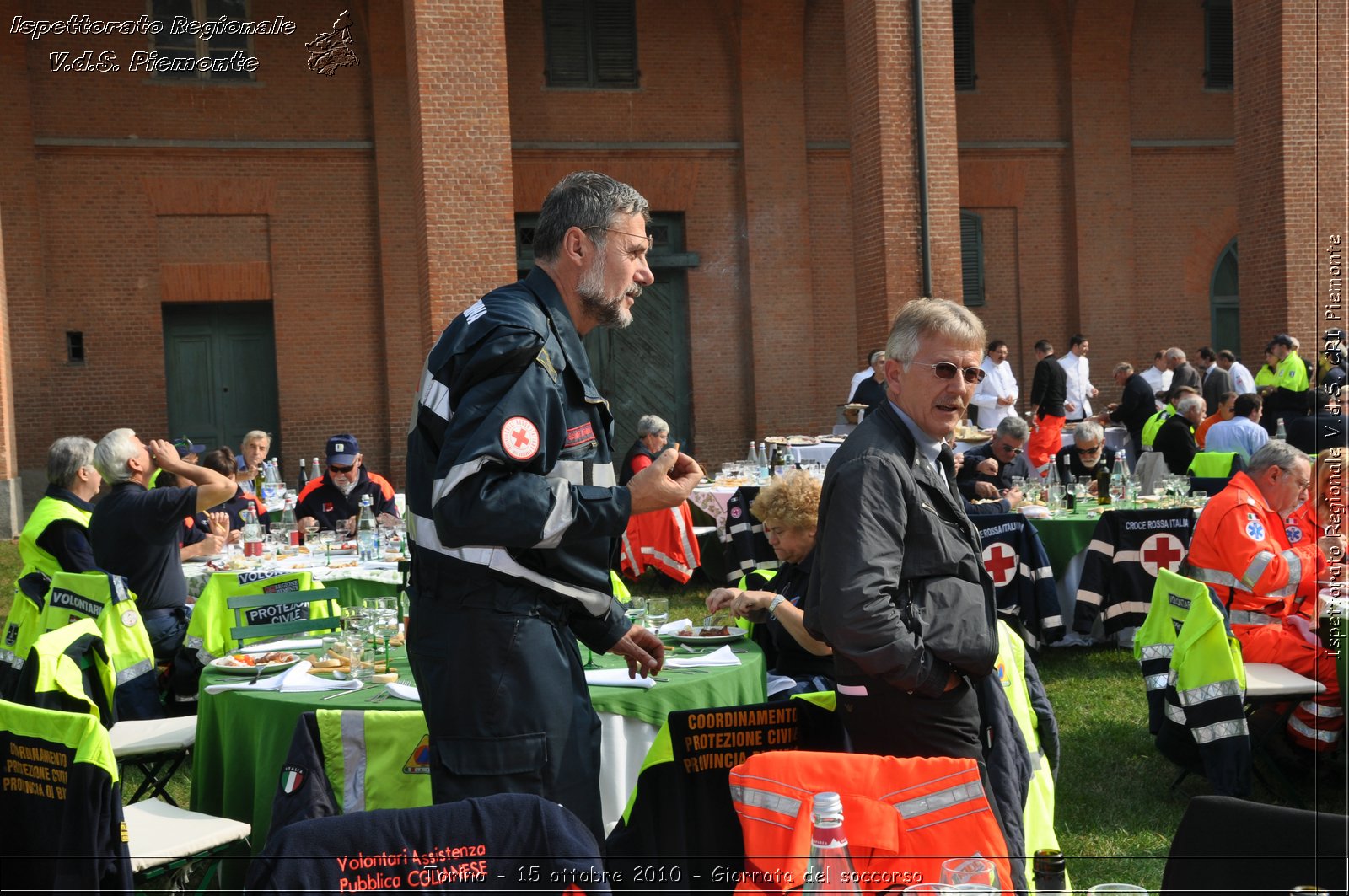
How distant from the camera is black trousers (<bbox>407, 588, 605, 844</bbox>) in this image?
2.65 m

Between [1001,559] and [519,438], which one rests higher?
[519,438]

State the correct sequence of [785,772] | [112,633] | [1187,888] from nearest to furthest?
[1187,888], [785,772], [112,633]

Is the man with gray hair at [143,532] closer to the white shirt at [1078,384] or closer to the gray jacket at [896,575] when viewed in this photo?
the gray jacket at [896,575]

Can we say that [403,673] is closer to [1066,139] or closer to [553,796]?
[553,796]

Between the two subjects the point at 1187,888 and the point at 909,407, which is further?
the point at 909,407

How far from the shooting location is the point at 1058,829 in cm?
522

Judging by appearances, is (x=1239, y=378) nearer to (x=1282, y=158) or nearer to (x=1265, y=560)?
(x=1282, y=158)

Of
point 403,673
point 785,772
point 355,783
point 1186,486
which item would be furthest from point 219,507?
point 785,772

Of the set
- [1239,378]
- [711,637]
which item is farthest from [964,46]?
[711,637]

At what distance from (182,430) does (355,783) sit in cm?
1518

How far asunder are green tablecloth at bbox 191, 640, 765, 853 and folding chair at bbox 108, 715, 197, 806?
0.50m

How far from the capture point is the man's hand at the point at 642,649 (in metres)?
3.10

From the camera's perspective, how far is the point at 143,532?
21.0ft

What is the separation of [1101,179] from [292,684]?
19649 mm
